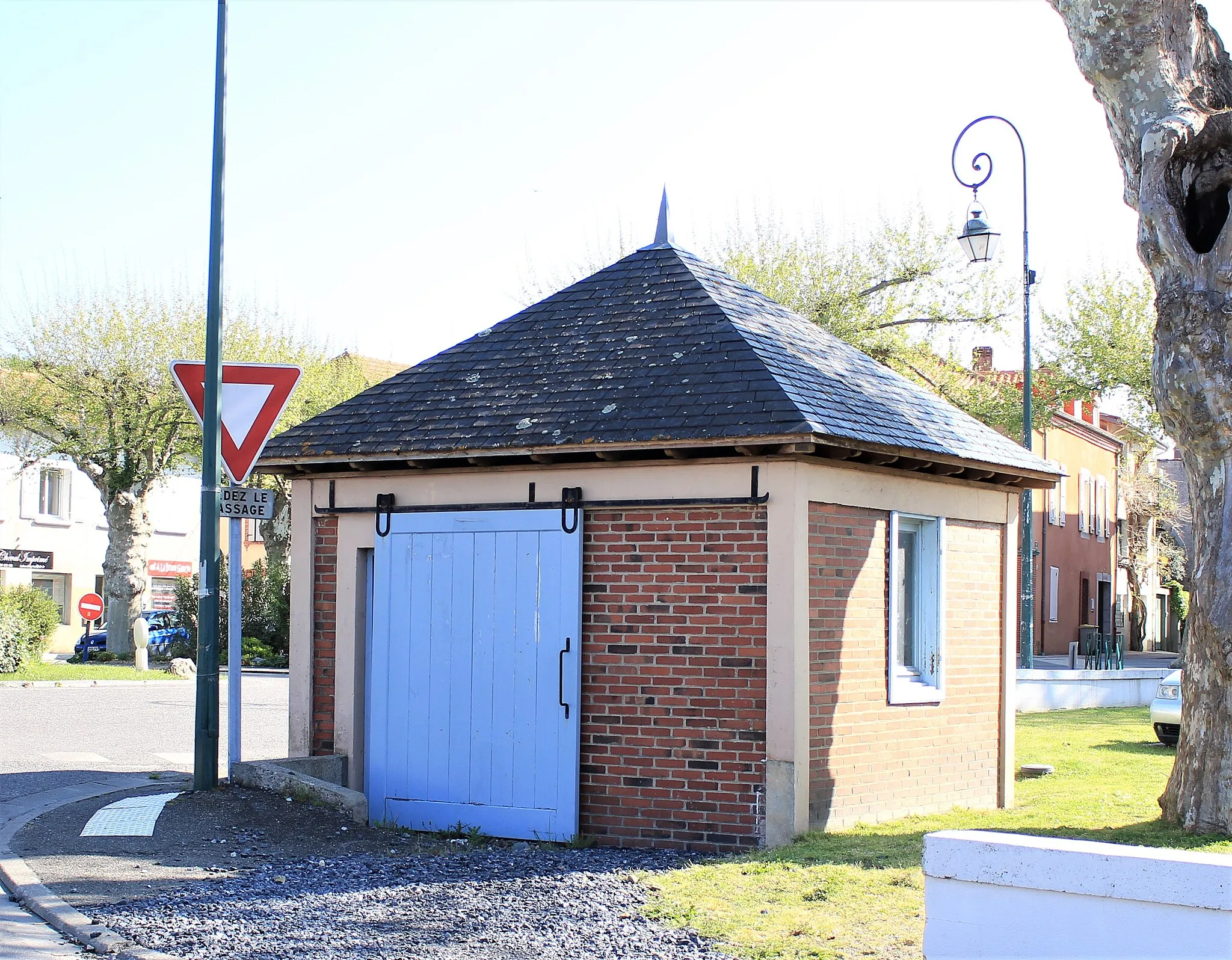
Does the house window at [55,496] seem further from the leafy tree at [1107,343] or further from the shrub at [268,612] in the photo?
the leafy tree at [1107,343]

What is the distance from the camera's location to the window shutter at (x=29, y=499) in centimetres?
4362

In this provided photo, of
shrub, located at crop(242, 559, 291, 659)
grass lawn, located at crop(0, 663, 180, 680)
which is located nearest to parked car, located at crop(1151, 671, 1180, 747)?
grass lawn, located at crop(0, 663, 180, 680)

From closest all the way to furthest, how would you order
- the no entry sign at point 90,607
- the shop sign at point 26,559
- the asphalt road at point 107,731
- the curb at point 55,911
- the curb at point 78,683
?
the curb at point 55,911, the asphalt road at point 107,731, the curb at point 78,683, the no entry sign at point 90,607, the shop sign at point 26,559

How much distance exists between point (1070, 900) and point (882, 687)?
5.68m

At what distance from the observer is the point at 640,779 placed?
9.11 m

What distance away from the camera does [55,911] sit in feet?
21.8

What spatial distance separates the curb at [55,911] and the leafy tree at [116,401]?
2187 centimetres

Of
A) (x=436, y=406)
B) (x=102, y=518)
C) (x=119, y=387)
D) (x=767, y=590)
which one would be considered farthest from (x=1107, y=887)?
(x=102, y=518)

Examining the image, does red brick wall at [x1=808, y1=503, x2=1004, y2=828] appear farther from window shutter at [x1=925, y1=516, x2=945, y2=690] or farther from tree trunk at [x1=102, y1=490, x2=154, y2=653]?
tree trunk at [x1=102, y1=490, x2=154, y2=653]

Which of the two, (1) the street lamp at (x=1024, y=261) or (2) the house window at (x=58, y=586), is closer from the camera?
(1) the street lamp at (x=1024, y=261)

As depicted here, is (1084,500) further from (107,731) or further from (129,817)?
(129,817)

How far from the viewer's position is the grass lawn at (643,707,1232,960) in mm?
6188

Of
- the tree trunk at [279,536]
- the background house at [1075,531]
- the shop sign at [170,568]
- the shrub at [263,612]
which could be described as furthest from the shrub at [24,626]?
the background house at [1075,531]

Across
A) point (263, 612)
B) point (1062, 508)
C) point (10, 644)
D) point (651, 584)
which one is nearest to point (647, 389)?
point (651, 584)
